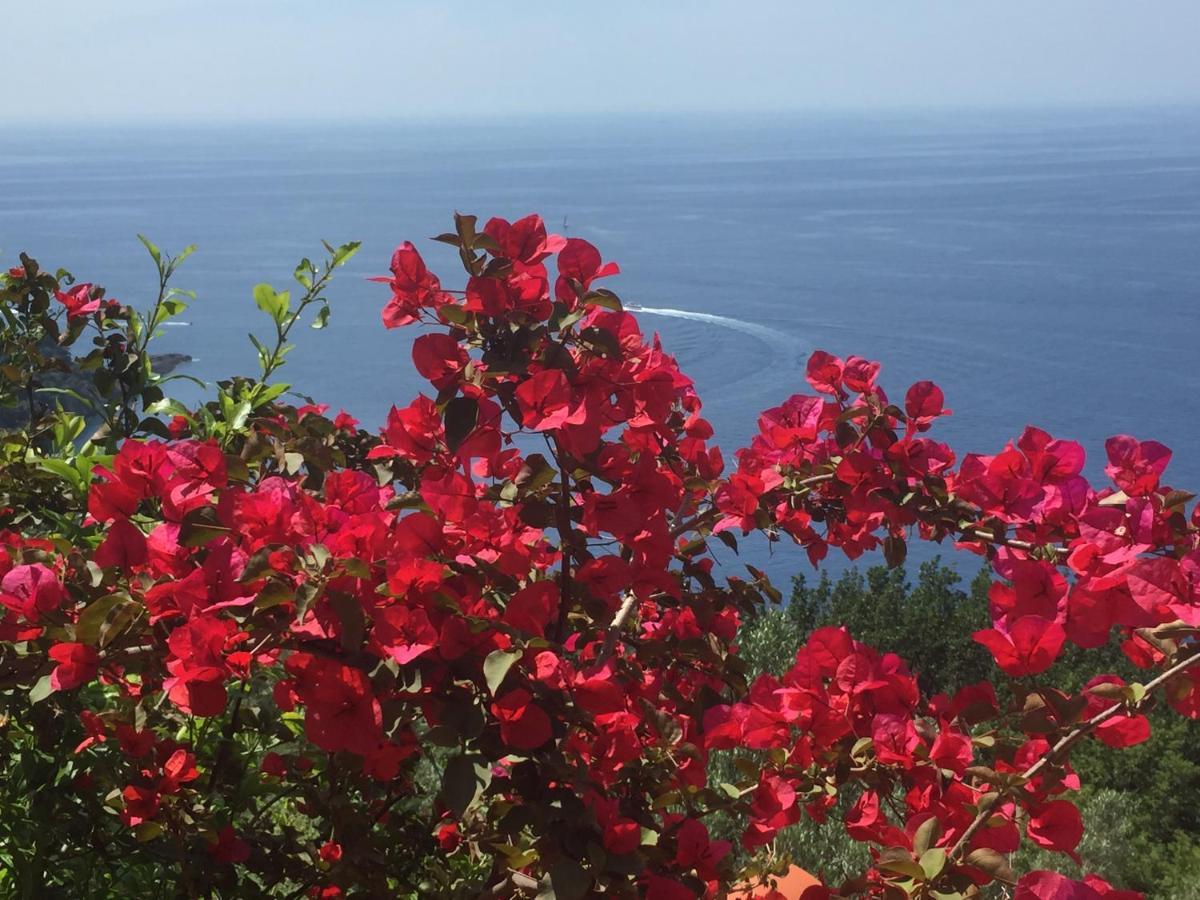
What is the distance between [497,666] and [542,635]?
0.14 metres

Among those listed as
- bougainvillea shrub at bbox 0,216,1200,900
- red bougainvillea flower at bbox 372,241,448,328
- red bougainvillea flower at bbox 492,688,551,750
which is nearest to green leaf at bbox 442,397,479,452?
bougainvillea shrub at bbox 0,216,1200,900

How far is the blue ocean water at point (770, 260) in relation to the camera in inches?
335

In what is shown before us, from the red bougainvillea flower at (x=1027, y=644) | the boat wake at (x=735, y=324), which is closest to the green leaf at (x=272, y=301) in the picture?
the red bougainvillea flower at (x=1027, y=644)

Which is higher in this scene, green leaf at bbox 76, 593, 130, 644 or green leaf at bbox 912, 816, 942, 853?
green leaf at bbox 76, 593, 130, 644

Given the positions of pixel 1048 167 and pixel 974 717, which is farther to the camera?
pixel 1048 167

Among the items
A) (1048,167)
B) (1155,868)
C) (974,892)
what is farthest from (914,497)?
(1048,167)

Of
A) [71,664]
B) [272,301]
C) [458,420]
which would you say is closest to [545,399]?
[458,420]

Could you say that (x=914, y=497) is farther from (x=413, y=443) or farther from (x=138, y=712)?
(x=138, y=712)

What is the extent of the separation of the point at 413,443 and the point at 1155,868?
4009 mm

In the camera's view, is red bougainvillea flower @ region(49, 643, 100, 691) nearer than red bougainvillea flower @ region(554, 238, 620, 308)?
Yes

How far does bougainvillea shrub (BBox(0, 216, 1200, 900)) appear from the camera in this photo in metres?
0.86

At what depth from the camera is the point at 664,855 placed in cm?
111

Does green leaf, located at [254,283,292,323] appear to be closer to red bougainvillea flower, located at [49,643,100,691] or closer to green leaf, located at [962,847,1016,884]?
red bougainvillea flower, located at [49,643,100,691]

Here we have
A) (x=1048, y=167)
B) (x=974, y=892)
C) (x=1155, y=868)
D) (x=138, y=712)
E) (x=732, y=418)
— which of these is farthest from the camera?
(x=1048, y=167)
